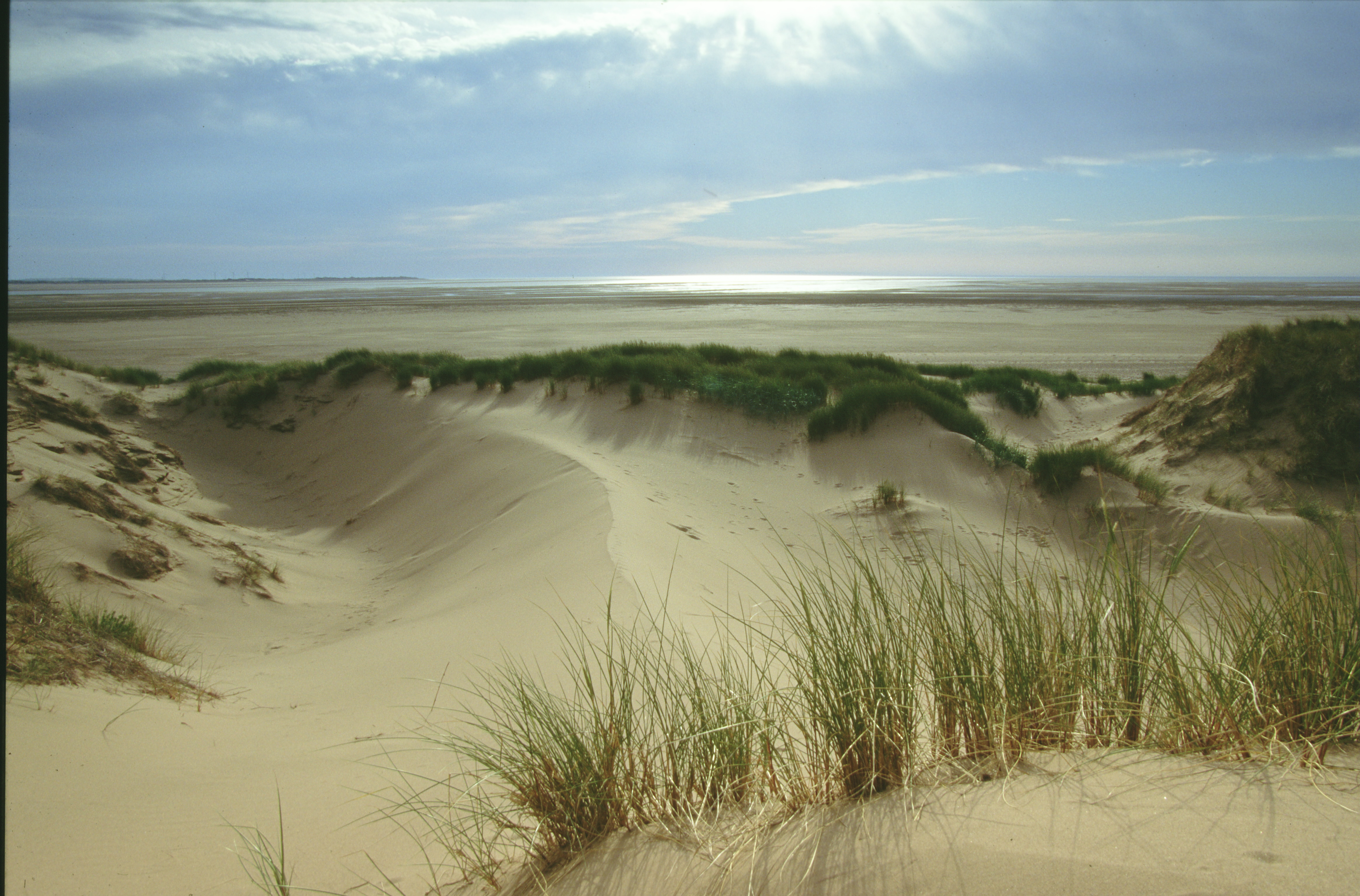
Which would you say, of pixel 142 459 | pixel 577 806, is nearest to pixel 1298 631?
pixel 577 806

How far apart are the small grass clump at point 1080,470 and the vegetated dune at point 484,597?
23cm

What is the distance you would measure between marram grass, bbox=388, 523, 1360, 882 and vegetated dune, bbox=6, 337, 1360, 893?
0.37 ft

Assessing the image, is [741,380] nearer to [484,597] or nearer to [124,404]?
[484,597]

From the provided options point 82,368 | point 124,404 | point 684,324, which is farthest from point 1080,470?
point 684,324

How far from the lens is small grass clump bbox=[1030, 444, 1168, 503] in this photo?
7840 millimetres

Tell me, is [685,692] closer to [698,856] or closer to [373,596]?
[698,856]

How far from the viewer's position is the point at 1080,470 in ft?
26.3

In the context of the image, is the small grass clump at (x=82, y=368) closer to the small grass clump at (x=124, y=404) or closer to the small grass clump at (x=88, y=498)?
the small grass clump at (x=124, y=404)

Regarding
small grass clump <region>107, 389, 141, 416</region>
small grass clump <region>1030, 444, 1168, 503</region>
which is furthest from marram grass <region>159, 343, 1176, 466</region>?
small grass clump <region>107, 389, 141, 416</region>

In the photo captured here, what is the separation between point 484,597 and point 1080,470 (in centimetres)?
637

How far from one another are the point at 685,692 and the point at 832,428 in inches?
293

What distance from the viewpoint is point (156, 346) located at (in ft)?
86.2

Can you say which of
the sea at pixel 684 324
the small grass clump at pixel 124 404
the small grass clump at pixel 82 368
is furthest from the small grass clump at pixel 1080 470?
the small grass clump at pixel 82 368

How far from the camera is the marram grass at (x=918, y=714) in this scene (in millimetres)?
2111
